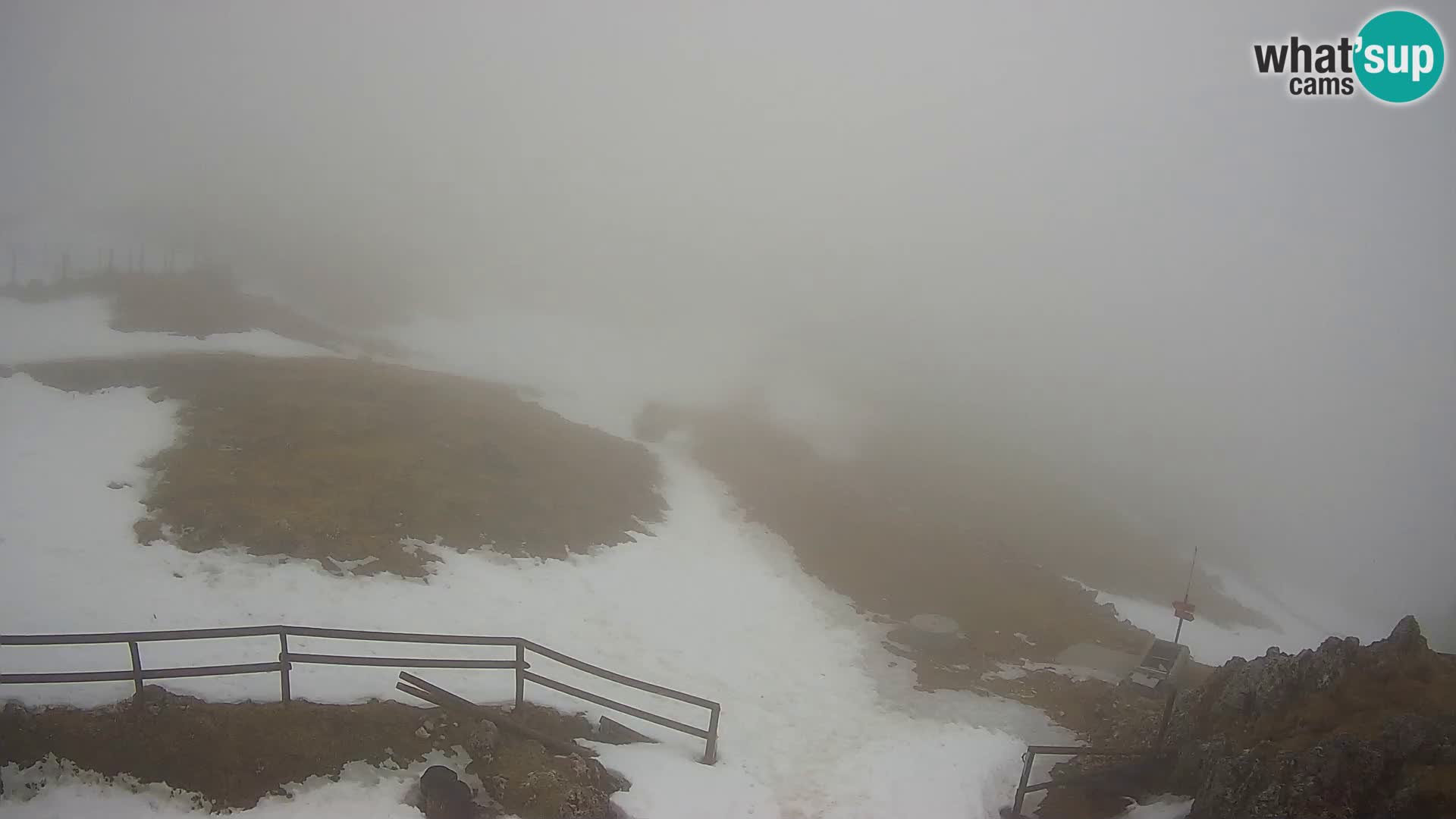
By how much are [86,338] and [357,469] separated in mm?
21128

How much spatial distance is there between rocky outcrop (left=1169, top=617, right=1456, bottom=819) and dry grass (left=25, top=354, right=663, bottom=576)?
56.1 ft

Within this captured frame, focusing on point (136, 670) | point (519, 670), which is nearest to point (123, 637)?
point (136, 670)

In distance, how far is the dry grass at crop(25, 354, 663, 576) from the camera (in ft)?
58.2

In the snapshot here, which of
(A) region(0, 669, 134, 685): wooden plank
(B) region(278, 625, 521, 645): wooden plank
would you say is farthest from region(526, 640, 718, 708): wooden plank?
(A) region(0, 669, 134, 685): wooden plank

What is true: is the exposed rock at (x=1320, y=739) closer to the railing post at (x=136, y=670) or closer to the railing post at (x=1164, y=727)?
the railing post at (x=1164, y=727)

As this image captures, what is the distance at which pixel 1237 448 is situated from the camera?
104188 millimetres

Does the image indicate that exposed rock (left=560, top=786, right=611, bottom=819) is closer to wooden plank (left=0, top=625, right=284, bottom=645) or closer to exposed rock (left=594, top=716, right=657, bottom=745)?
exposed rock (left=594, top=716, right=657, bottom=745)

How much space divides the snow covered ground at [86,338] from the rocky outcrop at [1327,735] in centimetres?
3858

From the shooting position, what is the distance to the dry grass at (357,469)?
698 inches

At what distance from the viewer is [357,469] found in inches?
872

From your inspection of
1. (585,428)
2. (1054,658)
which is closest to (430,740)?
(1054,658)

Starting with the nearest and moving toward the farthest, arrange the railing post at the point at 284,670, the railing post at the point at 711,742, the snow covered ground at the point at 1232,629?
the railing post at the point at 284,670 < the railing post at the point at 711,742 < the snow covered ground at the point at 1232,629

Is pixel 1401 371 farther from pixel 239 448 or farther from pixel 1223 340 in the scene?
pixel 239 448

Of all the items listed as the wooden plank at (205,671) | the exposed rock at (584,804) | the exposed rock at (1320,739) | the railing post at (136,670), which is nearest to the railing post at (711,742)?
the exposed rock at (584,804)
